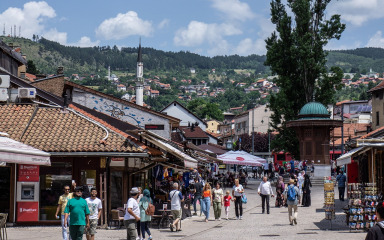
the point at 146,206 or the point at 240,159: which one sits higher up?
the point at 240,159

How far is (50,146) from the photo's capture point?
25000mm

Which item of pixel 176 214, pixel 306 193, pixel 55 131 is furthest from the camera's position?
pixel 306 193

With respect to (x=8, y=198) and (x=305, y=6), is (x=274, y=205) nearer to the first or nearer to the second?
(x=8, y=198)

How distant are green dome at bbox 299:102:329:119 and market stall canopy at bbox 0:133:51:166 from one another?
36.4 m

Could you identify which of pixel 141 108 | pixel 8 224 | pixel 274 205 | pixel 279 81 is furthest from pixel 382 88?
pixel 8 224

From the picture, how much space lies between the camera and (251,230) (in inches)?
895

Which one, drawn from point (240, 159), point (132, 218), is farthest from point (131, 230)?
point (240, 159)

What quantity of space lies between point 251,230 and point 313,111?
28837mm

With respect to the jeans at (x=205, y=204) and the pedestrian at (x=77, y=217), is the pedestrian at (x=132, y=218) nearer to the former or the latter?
the pedestrian at (x=77, y=217)

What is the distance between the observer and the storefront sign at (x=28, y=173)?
2488 centimetres

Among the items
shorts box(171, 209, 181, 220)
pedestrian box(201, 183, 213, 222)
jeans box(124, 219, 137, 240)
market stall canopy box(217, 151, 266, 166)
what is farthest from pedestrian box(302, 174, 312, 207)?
jeans box(124, 219, 137, 240)

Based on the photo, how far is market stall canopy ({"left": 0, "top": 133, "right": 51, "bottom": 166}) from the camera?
1384 centimetres

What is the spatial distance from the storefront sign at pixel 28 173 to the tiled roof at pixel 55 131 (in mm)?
830

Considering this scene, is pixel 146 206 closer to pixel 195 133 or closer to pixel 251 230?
pixel 251 230
